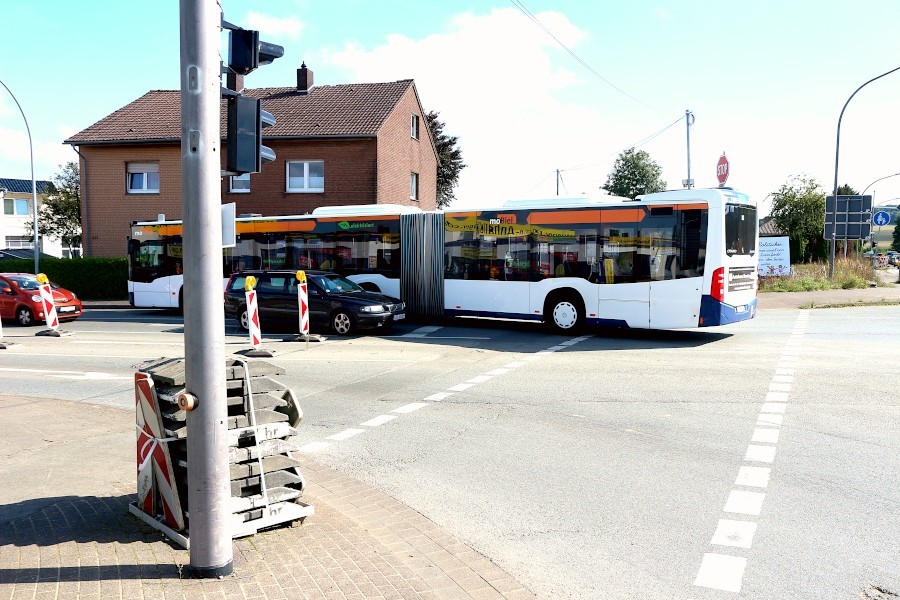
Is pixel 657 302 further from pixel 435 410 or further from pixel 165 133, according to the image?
pixel 165 133

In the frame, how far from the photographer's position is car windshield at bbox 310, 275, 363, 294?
18.1m

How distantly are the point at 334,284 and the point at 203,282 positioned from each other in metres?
14.2

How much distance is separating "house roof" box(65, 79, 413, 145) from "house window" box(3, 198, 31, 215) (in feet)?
139

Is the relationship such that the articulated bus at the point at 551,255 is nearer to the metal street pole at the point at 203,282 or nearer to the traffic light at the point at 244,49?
the traffic light at the point at 244,49

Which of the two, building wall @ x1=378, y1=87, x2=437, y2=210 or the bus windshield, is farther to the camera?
building wall @ x1=378, y1=87, x2=437, y2=210

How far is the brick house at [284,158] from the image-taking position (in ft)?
103

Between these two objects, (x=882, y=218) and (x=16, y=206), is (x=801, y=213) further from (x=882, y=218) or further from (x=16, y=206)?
(x=16, y=206)

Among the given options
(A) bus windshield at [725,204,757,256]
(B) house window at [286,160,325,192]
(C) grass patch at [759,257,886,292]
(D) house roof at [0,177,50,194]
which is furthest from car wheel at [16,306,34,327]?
(D) house roof at [0,177,50,194]

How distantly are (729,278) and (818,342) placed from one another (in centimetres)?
204

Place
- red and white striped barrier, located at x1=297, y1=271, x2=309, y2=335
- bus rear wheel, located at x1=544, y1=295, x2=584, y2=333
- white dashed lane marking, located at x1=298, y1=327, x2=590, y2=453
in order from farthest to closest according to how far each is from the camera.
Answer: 1. bus rear wheel, located at x1=544, y1=295, x2=584, y2=333
2. red and white striped barrier, located at x1=297, y1=271, x2=309, y2=335
3. white dashed lane marking, located at x1=298, y1=327, x2=590, y2=453

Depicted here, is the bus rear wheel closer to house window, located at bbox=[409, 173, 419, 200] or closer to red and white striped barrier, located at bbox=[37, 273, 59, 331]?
red and white striped barrier, located at bbox=[37, 273, 59, 331]

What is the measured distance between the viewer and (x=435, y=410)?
9.48 meters

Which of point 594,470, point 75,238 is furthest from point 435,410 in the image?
point 75,238

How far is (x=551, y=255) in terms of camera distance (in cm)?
1748
